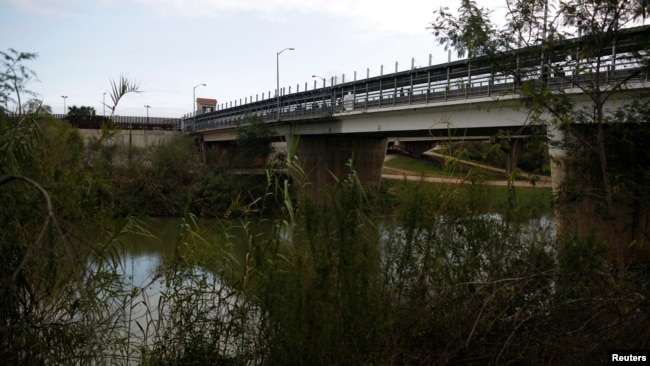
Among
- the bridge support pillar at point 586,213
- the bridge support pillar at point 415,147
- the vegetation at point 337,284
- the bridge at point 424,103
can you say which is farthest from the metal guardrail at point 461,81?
the bridge support pillar at point 415,147

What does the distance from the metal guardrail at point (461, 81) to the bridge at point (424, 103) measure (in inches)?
1.0

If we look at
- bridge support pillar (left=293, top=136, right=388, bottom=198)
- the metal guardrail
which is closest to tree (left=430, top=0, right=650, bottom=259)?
the metal guardrail

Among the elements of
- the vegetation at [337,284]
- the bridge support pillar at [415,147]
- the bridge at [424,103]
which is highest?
the bridge at [424,103]

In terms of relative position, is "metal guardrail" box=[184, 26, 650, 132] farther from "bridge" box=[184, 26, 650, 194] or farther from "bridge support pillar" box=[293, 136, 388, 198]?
"bridge support pillar" box=[293, 136, 388, 198]

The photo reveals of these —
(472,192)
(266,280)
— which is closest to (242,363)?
(266,280)

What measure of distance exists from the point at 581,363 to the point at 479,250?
4.75 ft

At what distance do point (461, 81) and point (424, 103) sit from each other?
3.31m

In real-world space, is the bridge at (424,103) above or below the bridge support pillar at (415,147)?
above

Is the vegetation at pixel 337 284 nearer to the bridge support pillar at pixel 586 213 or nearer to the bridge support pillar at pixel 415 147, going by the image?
the bridge support pillar at pixel 586 213

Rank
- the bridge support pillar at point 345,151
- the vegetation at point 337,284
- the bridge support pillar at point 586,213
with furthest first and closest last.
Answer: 1. the bridge support pillar at point 345,151
2. the bridge support pillar at point 586,213
3. the vegetation at point 337,284

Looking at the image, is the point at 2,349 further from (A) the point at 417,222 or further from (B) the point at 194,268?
(A) the point at 417,222

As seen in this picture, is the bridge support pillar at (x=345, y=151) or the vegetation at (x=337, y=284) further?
the bridge support pillar at (x=345, y=151)

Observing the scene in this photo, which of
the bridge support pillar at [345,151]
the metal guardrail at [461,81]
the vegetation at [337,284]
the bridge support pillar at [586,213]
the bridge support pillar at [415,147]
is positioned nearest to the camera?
the vegetation at [337,284]

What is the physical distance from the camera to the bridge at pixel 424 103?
7648mm
